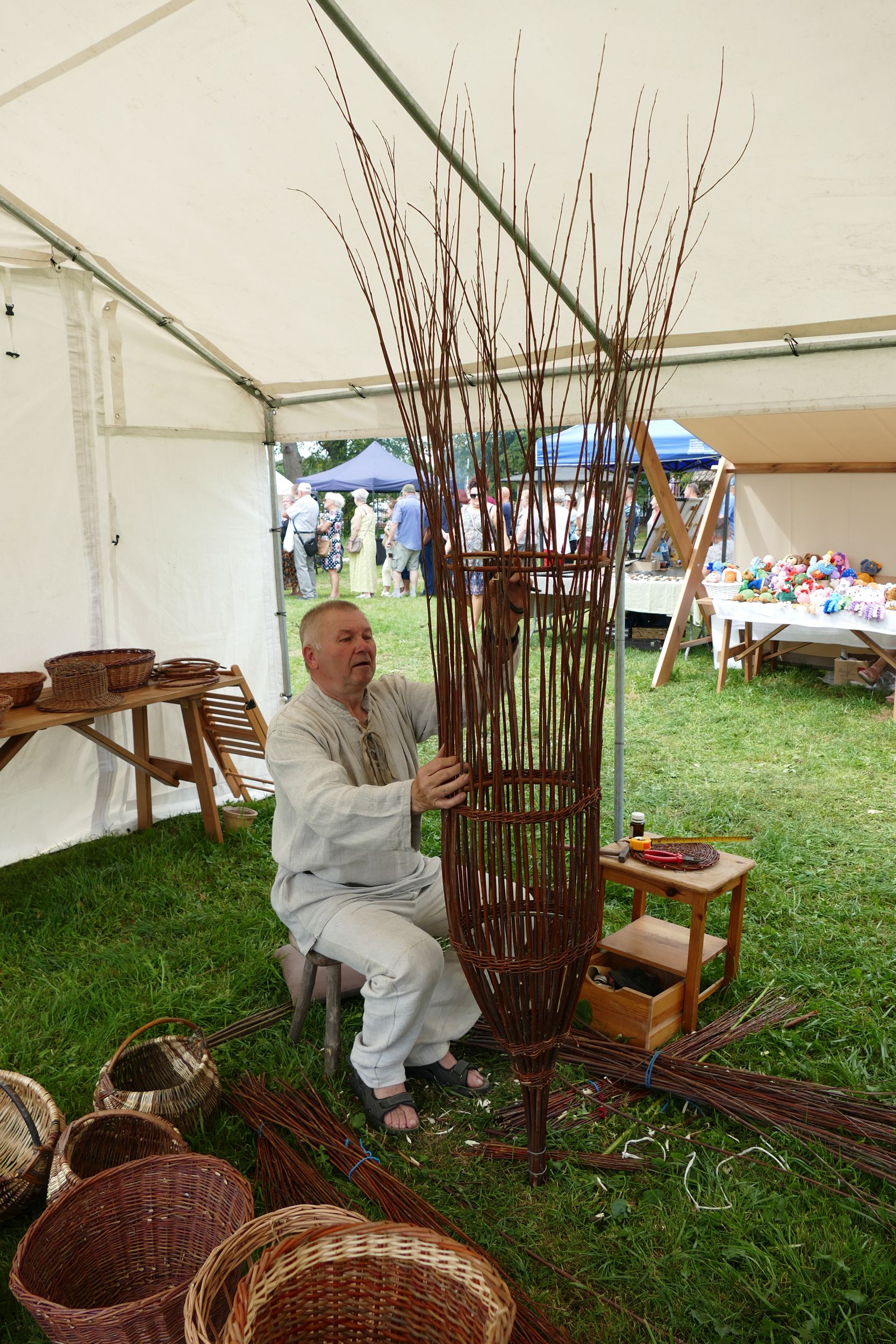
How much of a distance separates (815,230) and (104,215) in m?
2.75

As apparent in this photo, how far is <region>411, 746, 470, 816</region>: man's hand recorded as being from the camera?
2037mm

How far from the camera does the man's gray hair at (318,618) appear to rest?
2877mm

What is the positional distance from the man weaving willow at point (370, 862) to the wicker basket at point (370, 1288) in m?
0.91

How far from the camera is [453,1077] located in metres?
2.76

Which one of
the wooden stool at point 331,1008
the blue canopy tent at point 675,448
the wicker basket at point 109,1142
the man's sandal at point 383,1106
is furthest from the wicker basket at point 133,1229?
the blue canopy tent at point 675,448

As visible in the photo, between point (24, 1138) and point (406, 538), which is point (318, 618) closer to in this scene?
point (24, 1138)

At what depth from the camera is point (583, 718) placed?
2.04 meters

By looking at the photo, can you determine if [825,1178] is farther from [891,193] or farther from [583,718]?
[891,193]

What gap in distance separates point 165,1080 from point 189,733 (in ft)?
7.45

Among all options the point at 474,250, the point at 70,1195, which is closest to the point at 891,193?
the point at 474,250

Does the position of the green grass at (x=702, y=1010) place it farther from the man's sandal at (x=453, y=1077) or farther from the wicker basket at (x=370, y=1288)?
the wicker basket at (x=370, y=1288)

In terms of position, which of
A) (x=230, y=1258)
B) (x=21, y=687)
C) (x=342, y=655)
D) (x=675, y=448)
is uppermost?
(x=675, y=448)

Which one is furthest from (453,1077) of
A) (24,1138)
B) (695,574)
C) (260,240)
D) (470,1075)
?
(695,574)

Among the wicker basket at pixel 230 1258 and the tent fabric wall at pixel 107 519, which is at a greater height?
the tent fabric wall at pixel 107 519
